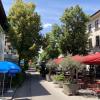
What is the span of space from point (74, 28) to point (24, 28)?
7.94 meters

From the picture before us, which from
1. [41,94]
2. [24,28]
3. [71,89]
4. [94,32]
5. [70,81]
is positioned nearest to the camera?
[71,89]

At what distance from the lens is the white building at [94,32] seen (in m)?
56.7

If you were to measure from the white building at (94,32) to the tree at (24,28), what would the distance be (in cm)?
917

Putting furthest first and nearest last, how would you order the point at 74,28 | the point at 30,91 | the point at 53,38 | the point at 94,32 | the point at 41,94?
the point at 94,32 < the point at 53,38 < the point at 74,28 < the point at 30,91 < the point at 41,94

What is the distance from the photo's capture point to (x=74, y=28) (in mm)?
56125

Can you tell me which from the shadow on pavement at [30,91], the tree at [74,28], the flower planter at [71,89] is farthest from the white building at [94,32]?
the flower planter at [71,89]

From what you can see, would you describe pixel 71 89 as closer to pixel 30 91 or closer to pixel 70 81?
pixel 70 81

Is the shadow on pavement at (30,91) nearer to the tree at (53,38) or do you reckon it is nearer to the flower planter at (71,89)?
the flower planter at (71,89)

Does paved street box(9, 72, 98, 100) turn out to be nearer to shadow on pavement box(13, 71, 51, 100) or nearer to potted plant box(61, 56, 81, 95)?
shadow on pavement box(13, 71, 51, 100)

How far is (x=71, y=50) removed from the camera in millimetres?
57281

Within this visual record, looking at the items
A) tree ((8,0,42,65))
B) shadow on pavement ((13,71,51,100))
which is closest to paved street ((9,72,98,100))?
shadow on pavement ((13,71,51,100))

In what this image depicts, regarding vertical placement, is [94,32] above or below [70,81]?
above

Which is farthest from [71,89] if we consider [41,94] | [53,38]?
[53,38]

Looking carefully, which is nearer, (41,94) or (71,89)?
(71,89)
